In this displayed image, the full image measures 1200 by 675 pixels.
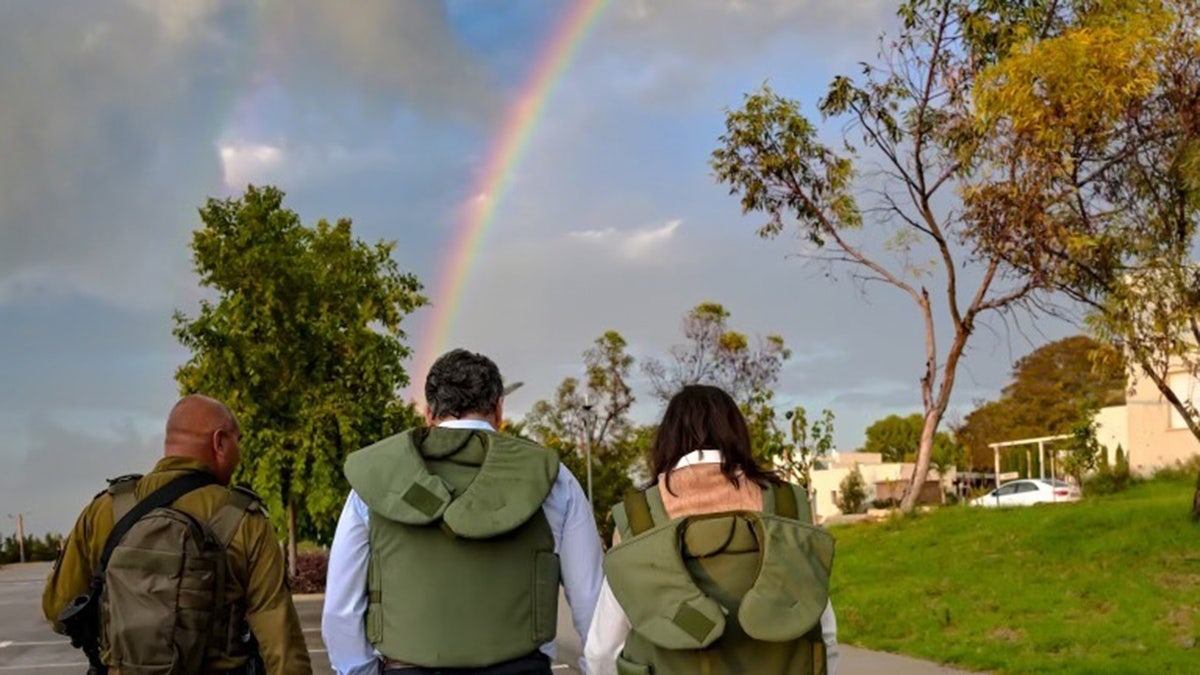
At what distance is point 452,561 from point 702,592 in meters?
0.89

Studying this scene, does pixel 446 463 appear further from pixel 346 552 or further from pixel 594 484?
pixel 594 484

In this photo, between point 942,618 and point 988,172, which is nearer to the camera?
point 942,618

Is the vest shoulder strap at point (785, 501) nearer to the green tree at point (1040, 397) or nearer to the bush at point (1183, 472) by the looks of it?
the bush at point (1183, 472)

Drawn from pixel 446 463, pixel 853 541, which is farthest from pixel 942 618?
pixel 446 463

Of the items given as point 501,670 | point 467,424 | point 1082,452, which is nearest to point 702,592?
point 501,670

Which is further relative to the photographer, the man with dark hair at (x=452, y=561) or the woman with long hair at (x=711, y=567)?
the man with dark hair at (x=452, y=561)

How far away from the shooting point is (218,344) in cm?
3381

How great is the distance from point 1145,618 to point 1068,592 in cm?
184

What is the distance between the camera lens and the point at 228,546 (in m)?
4.60

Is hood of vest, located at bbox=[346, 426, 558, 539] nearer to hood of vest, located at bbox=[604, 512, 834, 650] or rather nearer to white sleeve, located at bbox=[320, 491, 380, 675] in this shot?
white sleeve, located at bbox=[320, 491, 380, 675]

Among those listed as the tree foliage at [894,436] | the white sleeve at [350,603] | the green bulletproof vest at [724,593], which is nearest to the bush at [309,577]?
the white sleeve at [350,603]

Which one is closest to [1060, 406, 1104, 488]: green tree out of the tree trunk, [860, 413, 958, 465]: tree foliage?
the tree trunk

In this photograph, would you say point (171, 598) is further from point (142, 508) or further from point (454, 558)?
point (454, 558)

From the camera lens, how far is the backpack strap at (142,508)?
467cm
